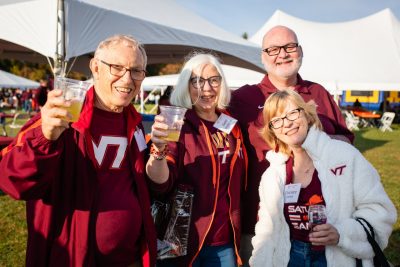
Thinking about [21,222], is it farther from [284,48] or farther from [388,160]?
[388,160]

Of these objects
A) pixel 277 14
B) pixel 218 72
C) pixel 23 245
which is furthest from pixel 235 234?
pixel 277 14

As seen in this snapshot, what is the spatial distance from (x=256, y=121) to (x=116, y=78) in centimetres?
123

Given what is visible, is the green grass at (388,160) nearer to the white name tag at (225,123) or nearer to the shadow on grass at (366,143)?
the shadow on grass at (366,143)

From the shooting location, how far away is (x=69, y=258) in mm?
1637

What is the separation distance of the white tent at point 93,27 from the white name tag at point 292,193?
3.73 m

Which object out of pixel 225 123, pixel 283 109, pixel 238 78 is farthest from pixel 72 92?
pixel 238 78

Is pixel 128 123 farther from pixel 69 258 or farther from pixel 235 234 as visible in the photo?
pixel 235 234

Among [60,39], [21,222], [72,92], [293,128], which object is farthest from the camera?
[21,222]

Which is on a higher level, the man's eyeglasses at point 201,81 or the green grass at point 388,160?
the man's eyeglasses at point 201,81

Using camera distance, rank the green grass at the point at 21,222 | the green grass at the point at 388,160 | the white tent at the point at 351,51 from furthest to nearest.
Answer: the white tent at the point at 351,51 → the green grass at the point at 388,160 → the green grass at the point at 21,222

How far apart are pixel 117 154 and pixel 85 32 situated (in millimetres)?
3760

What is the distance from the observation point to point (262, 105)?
2.65 metres

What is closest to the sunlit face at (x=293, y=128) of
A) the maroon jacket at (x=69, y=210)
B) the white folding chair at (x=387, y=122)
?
the maroon jacket at (x=69, y=210)

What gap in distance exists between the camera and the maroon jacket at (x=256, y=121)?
253 centimetres
